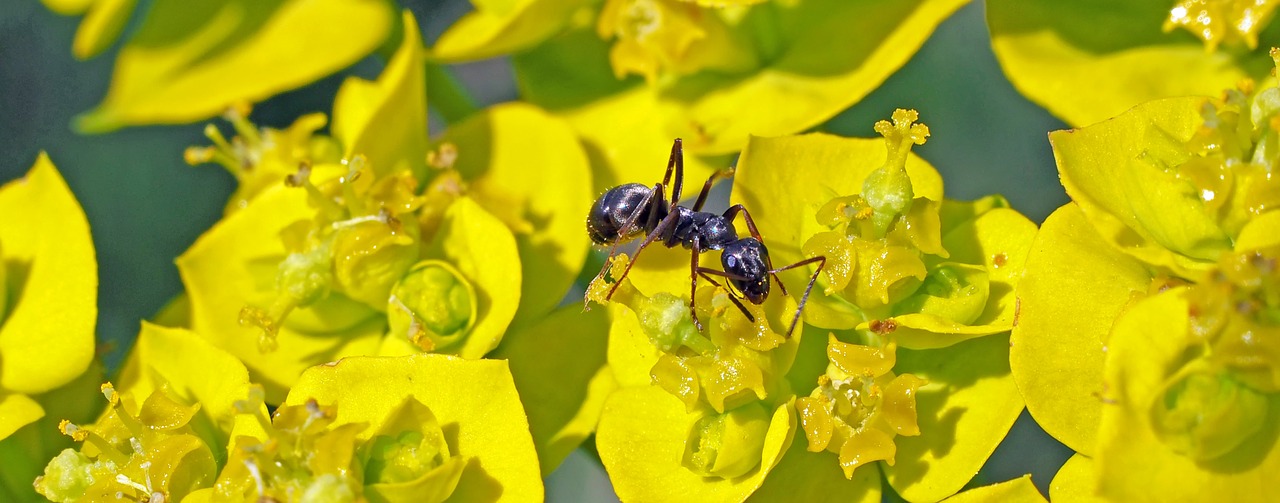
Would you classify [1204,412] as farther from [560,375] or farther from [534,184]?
[534,184]

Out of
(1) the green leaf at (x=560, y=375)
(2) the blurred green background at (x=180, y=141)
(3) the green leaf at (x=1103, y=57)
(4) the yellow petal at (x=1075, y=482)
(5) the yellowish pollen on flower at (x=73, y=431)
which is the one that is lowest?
(2) the blurred green background at (x=180, y=141)

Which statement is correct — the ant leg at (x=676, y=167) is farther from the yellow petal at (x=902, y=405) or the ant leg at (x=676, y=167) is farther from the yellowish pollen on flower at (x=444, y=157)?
the yellow petal at (x=902, y=405)

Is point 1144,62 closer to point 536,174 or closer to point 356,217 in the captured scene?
point 536,174

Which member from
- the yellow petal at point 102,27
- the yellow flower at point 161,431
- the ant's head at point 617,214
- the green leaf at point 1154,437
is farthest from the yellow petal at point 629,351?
the yellow petal at point 102,27

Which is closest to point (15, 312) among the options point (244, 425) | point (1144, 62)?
point (244, 425)

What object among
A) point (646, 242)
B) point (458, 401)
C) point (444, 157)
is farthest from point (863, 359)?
point (444, 157)
